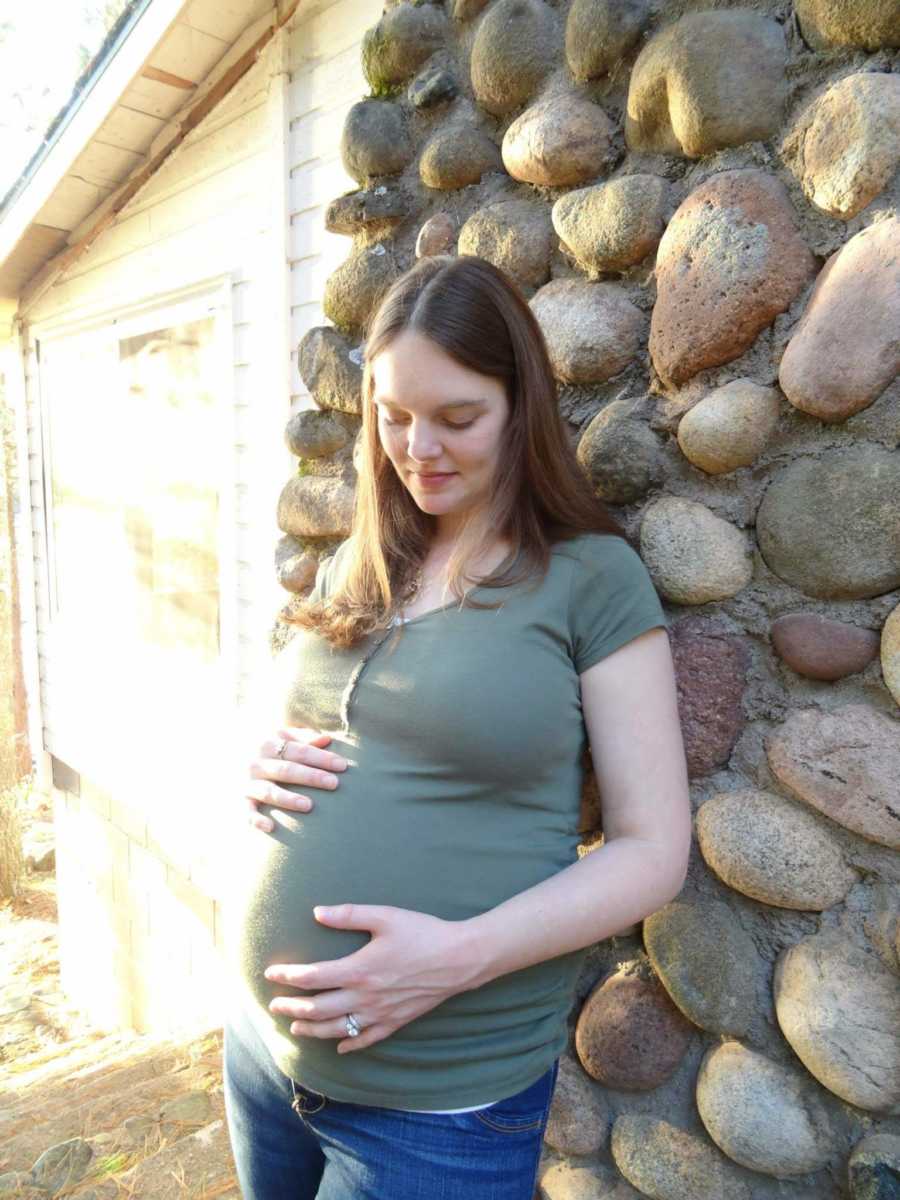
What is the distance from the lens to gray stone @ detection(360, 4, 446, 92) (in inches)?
65.0

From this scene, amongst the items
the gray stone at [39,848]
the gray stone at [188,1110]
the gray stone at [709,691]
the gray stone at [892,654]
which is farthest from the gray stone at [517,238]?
the gray stone at [39,848]

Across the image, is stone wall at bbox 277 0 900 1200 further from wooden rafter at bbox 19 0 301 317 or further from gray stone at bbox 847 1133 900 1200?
wooden rafter at bbox 19 0 301 317

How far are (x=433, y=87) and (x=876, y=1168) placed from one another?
181cm

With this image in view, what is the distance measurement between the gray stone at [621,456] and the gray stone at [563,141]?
0.39 meters

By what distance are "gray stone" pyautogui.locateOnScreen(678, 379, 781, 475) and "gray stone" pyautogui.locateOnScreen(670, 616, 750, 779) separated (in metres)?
0.23

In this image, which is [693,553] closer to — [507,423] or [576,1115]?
[507,423]

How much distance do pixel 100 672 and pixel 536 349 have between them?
4040 millimetres

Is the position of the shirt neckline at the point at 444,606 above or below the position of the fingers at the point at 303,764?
above

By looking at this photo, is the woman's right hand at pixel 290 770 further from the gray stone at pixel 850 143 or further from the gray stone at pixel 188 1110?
the gray stone at pixel 188 1110

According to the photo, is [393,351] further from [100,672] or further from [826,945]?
[100,672]

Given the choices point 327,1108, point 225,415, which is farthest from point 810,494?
point 225,415

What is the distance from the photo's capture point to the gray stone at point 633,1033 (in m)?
1.23

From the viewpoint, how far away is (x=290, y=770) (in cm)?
120

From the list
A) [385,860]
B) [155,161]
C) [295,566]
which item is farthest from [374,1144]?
[155,161]
